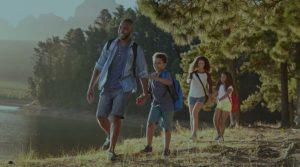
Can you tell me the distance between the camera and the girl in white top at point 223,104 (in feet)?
30.7

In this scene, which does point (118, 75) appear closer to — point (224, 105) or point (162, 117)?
point (162, 117)

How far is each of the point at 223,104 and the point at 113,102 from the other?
12.0 ft

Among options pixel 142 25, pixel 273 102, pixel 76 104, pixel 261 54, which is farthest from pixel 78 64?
pixel 261 54

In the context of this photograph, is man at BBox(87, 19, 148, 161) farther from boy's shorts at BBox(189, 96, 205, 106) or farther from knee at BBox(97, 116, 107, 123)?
boy's shorts at BBox(189, 96, 205, 106)

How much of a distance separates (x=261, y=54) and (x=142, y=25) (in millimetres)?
48932

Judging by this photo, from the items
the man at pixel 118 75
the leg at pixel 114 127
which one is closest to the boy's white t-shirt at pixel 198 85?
the man at pixel 118 75

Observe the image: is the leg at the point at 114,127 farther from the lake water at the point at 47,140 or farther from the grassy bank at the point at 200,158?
the lake water at the point at 47,140

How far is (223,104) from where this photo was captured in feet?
31.4

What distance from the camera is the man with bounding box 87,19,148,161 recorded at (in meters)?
6.33

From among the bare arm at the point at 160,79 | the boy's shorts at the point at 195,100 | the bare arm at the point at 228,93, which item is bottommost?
the boy's shorts at the point at 195,100

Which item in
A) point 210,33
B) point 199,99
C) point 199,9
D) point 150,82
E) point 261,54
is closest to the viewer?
point 150,82

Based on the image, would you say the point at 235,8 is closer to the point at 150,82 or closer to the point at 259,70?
the point at 150,82

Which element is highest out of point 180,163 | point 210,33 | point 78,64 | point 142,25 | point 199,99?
point 142,25

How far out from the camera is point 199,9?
26.4 ft
